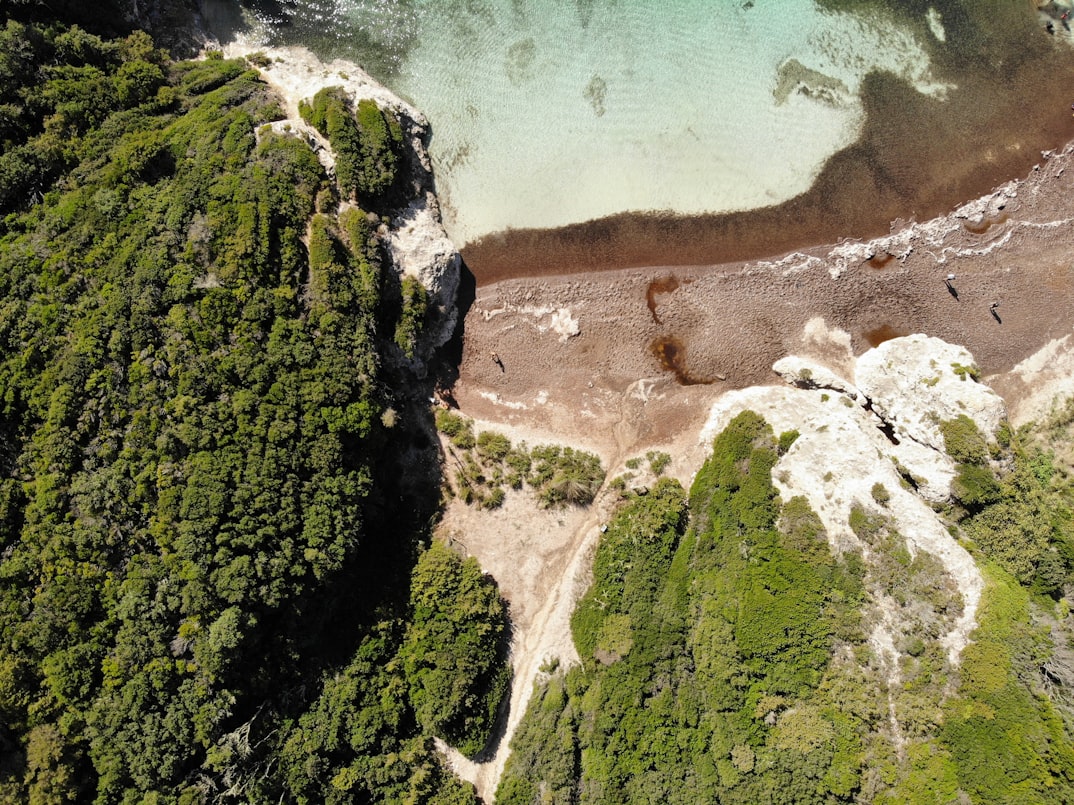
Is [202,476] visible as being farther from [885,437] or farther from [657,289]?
[885,437]

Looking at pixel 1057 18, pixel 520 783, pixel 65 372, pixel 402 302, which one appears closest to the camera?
pixel 65 372

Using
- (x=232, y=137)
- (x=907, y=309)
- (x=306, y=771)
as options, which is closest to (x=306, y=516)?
(x=306, y=771)

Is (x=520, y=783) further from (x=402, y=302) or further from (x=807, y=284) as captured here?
(x=807, y=284)

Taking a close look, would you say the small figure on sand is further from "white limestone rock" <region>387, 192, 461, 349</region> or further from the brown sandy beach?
"white limestone rock" <region>387, 192, 461, 349</region>

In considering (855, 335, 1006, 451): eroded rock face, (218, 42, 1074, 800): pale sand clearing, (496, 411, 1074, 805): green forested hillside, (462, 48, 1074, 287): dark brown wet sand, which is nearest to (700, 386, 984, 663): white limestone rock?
(496, 411, 1074, 805): green forested hillside

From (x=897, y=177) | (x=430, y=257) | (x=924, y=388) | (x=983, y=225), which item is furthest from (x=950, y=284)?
(x=430, y=257)

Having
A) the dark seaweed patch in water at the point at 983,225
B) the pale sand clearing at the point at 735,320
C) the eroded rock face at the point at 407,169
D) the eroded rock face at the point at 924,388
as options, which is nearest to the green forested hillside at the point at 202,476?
the eroded rock face at the point at 407,169
